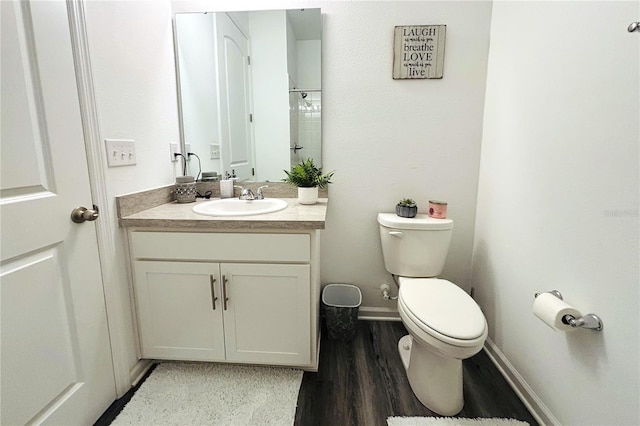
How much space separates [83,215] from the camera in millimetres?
1122

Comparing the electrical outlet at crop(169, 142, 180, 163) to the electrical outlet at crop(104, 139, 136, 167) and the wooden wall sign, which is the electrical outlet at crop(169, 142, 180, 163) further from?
the wooden wall sign

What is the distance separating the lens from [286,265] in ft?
4.39

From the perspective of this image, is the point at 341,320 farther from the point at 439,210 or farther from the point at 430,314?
the point at 439,210

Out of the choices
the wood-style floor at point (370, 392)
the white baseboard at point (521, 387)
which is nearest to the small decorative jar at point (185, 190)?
the wood-style floor at point (370, 392)

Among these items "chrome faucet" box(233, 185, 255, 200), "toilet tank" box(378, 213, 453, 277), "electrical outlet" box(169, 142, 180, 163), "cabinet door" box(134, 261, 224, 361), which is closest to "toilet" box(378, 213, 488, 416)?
A: "toilet tank" box(378, 213, 453, 277)

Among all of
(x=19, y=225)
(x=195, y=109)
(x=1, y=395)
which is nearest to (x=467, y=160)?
(x=195, y=109)

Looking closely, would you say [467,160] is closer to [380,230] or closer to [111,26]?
[380,230]

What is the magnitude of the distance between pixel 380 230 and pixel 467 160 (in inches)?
25.7

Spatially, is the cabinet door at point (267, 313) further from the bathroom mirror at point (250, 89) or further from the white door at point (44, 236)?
the bathroom mirror at point (250, 89)

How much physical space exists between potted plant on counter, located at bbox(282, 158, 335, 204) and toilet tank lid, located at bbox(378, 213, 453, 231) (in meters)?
0.41

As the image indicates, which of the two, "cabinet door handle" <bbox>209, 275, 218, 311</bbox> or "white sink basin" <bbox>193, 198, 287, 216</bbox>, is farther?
"white sink basin" <bbox>193, 198, 287, 216</bbox>

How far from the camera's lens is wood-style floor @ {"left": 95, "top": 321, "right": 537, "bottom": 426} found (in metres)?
1.27

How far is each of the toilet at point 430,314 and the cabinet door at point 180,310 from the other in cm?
87

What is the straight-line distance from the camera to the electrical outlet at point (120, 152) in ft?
4.07
